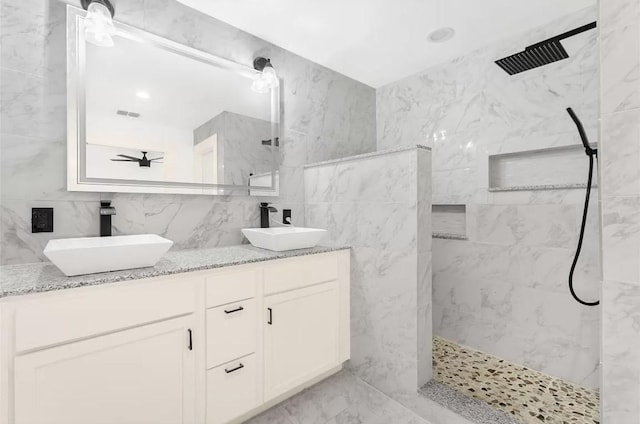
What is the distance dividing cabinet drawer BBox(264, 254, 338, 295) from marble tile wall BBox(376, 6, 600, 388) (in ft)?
3.94

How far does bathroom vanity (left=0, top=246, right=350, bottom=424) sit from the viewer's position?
3.49ft

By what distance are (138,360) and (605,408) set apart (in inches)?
75.3

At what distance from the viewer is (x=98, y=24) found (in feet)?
5.14

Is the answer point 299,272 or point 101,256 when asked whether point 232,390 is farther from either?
point 101,256

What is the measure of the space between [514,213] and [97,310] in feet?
8.50

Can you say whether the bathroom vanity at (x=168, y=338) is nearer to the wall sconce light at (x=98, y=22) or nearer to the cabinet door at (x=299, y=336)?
the cabinet door at (x=299, y=336)

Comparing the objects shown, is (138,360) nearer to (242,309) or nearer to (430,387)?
(242,309)

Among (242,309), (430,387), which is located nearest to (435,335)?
(430,387)

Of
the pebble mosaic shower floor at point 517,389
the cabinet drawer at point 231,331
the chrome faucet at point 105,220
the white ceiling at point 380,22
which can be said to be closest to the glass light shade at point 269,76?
the white ceiling at point 380,22

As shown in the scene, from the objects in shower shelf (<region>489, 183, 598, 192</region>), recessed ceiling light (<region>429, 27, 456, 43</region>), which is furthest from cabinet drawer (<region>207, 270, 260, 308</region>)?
recessed ceiling light (<region>429, 27, 456, 43</region>)

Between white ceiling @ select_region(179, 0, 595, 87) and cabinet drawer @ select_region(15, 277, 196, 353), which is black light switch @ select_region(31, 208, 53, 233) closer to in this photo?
cabinet drawer @ select_region(15, 277, 196, 353)

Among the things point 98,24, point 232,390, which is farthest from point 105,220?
point 232,390

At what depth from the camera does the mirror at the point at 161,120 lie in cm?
159

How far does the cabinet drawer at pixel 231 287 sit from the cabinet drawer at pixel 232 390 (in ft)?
1.10
